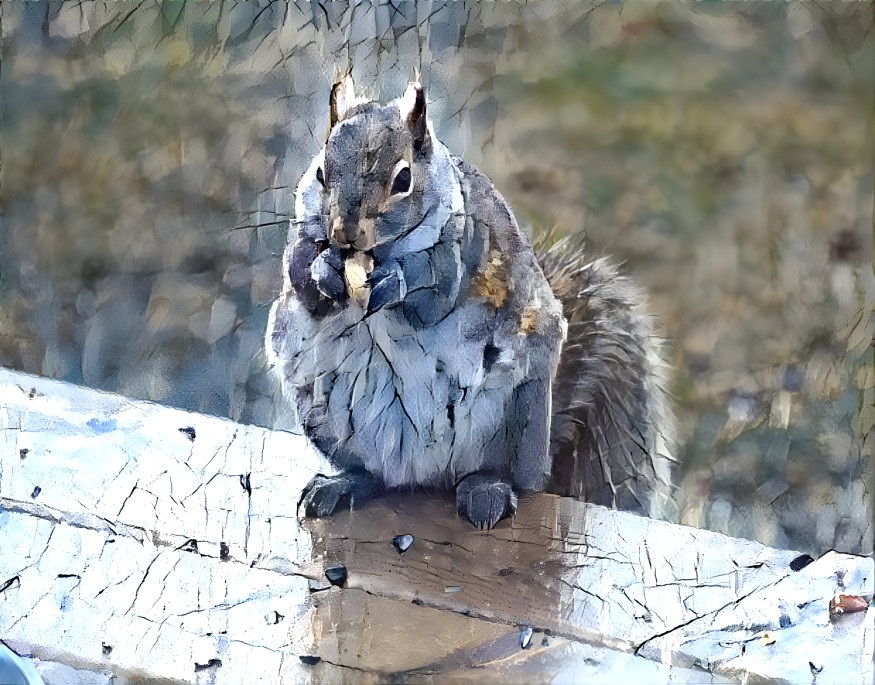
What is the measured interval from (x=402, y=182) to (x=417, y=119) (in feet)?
0.29

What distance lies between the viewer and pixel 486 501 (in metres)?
1.11

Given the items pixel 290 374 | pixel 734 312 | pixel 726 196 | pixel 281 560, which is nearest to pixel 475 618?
pixel 281 560

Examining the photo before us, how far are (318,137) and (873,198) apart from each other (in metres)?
0.74

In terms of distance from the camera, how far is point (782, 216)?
3.50 feet

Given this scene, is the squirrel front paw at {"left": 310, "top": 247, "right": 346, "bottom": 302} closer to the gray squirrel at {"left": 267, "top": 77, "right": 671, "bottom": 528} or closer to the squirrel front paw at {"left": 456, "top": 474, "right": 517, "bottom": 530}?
the gray squirrel at {"left": 267, "top": 77, "right": 671, "bottom": 528}

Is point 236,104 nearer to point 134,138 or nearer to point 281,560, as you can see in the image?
point 134,138

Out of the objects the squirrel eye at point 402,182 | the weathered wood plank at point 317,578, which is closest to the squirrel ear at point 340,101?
the squirrel eye at point 402,182

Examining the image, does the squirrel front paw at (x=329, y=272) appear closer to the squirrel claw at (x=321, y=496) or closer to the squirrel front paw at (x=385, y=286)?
the squirrel front paw at (x=385, y=286)

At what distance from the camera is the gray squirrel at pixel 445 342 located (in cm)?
100

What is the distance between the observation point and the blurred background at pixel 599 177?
105 centimetres

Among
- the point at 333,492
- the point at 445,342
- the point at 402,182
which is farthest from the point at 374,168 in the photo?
the point at 333,492

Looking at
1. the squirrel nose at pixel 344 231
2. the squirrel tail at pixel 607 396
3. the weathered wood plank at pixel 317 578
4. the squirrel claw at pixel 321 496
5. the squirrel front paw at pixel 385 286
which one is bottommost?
the weathered wood plank at pixel 317 578

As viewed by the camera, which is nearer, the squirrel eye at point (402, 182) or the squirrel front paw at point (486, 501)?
the squirrel eye at point (402, 182)

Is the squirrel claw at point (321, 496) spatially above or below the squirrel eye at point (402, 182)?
below
